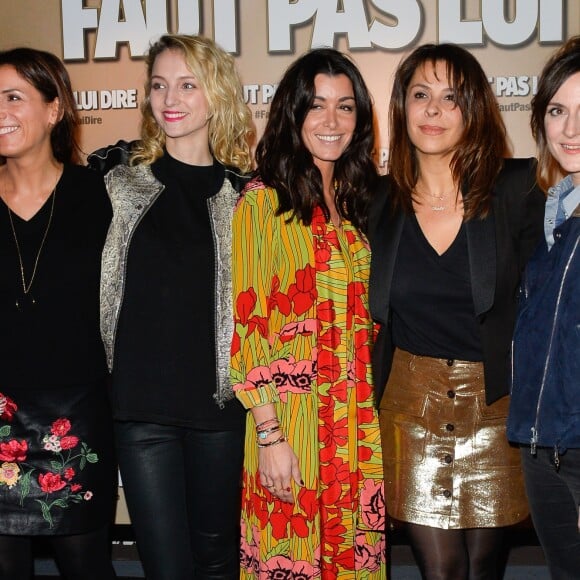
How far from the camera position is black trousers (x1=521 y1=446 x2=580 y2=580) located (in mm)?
2174

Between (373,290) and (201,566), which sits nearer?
(373,290)

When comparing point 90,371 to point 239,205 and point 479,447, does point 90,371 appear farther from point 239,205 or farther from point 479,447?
point 479,447

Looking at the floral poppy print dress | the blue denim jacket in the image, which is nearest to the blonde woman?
the floral poppy print dress

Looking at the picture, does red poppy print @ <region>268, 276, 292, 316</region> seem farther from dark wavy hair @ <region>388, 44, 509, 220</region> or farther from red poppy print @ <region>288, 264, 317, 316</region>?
dark wavy hair @ <region>388, 44, 509, 220</region>

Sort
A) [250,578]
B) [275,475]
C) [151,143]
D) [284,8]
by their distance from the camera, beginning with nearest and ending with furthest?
[275,475], [250,578], [151,143], [284,8]

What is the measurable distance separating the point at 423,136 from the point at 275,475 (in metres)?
1.15

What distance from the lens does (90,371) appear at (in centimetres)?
259

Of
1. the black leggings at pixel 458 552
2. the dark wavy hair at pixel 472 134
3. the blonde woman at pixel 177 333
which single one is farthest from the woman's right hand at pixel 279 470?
the dark wavy hair at pixel 472 134

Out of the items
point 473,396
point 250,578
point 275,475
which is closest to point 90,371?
point 275,475

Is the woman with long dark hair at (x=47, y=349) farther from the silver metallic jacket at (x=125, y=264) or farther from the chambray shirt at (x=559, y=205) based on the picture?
the chambray shirt at (x=559, y=205)

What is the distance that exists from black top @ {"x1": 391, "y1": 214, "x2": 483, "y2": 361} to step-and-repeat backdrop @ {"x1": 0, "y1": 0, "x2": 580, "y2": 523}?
4.65ft

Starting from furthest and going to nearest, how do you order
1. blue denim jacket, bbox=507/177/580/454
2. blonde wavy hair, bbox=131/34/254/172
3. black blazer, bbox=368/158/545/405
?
blonde wavy hair, bbox=131/34/254/172 → black blazer, bbox=368/158/545/405 → blue denim jacket, bbox=507/177/580/454

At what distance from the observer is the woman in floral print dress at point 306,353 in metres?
2.46

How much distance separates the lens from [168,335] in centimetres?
250
